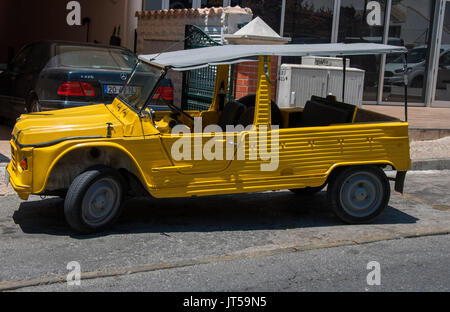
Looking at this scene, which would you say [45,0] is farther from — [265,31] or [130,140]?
[130,140]

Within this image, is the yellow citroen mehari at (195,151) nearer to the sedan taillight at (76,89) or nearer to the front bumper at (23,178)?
the front bumper at (23,178)

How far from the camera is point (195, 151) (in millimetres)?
6004

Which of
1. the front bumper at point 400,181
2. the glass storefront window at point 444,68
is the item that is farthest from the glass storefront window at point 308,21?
the front bumper at point 400,181

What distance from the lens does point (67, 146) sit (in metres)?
5.69

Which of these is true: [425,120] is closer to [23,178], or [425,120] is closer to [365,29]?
[365,29]

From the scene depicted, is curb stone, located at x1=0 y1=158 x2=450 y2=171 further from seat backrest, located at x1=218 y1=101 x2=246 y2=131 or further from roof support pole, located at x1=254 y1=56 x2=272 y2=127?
roof support pole, located at x1=254 y1=56 x2=272 y2=127

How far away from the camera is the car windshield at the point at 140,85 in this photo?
617 centimetres

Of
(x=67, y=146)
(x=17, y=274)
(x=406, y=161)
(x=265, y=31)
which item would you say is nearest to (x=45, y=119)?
(x=67, y=146)

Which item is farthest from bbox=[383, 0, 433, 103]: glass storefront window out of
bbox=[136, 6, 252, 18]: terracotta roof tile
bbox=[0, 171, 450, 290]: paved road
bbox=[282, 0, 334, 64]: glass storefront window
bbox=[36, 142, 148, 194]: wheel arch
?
bbox=[36, 142, 148, 194]: wheel arch

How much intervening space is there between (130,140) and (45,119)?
913 mm

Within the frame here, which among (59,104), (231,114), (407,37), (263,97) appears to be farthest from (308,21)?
(263,97)

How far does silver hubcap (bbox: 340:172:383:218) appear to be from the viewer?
21.4 ft

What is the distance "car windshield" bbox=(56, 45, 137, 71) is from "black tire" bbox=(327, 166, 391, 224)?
4683 millimetres

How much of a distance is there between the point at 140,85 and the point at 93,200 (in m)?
1.32
